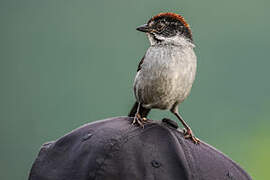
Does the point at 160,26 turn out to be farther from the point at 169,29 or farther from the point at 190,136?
the point at 190,136

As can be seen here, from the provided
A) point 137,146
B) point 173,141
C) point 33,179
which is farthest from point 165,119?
point 33,179

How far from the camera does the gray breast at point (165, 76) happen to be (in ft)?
7.66

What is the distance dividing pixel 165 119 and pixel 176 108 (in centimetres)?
63

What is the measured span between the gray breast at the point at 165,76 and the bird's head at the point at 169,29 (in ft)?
0.25

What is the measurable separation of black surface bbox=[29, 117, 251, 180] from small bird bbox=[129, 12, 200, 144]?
0.39 meters

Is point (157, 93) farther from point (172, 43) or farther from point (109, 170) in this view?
point (109, 170)

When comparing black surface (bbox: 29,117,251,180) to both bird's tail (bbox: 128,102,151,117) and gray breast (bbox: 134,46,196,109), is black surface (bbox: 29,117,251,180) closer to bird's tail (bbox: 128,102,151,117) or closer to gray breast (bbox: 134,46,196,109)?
gray breast (bbox: 134,46,196,109)

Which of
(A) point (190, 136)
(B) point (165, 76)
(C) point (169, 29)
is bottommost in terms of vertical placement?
(A) point (190, 136)

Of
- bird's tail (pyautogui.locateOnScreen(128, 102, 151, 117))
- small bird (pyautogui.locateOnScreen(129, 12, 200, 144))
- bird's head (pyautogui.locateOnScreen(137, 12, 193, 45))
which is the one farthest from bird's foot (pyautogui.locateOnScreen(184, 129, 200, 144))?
bird's head (pyautogui.locateOnScreen(137, 12, 193, 45))

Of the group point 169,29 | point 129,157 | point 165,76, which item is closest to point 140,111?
point 165,76

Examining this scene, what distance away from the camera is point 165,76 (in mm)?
2320

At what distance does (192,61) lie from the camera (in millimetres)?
2436

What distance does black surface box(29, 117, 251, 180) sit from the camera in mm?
1601

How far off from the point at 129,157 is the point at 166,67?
2.85ft
